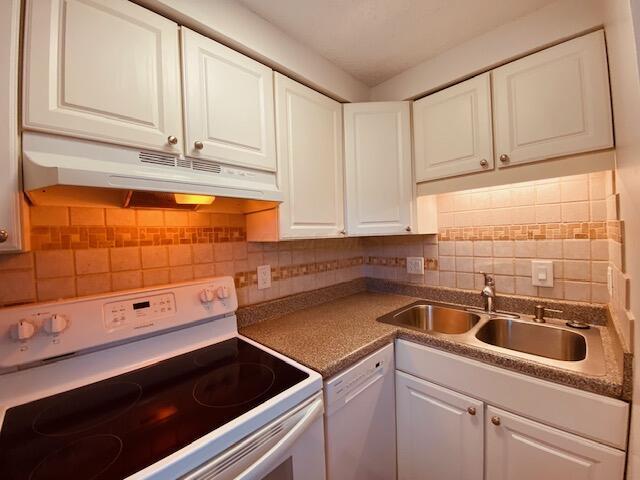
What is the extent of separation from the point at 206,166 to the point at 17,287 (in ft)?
2.20

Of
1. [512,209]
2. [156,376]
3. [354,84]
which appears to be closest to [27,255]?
[156,376]

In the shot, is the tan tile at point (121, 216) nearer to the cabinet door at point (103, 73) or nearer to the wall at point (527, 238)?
the cabinet door at point (103, 73)

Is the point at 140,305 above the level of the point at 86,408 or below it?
above

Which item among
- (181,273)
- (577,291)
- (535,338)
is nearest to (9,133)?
(181,273)

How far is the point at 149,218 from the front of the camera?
3.44ft

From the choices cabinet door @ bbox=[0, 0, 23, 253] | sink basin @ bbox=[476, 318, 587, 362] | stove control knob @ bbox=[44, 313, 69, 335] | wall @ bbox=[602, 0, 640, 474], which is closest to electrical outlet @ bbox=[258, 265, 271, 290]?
stove control knob @ bbox=[44, 313, 69, 335]

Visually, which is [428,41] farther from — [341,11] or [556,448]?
[556,448]

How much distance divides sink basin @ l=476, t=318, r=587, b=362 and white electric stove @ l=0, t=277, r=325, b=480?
0.93m

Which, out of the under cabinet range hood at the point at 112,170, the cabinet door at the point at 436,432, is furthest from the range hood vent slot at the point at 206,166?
the cabinet door at the point at 436,432

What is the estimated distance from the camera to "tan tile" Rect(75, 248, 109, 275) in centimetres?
91

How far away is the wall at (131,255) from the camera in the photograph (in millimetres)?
838

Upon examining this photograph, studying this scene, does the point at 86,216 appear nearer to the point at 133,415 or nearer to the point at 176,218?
the point at 176,218

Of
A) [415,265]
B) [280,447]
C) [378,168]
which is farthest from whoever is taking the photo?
→ [415,265]

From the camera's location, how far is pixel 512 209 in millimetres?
1367
